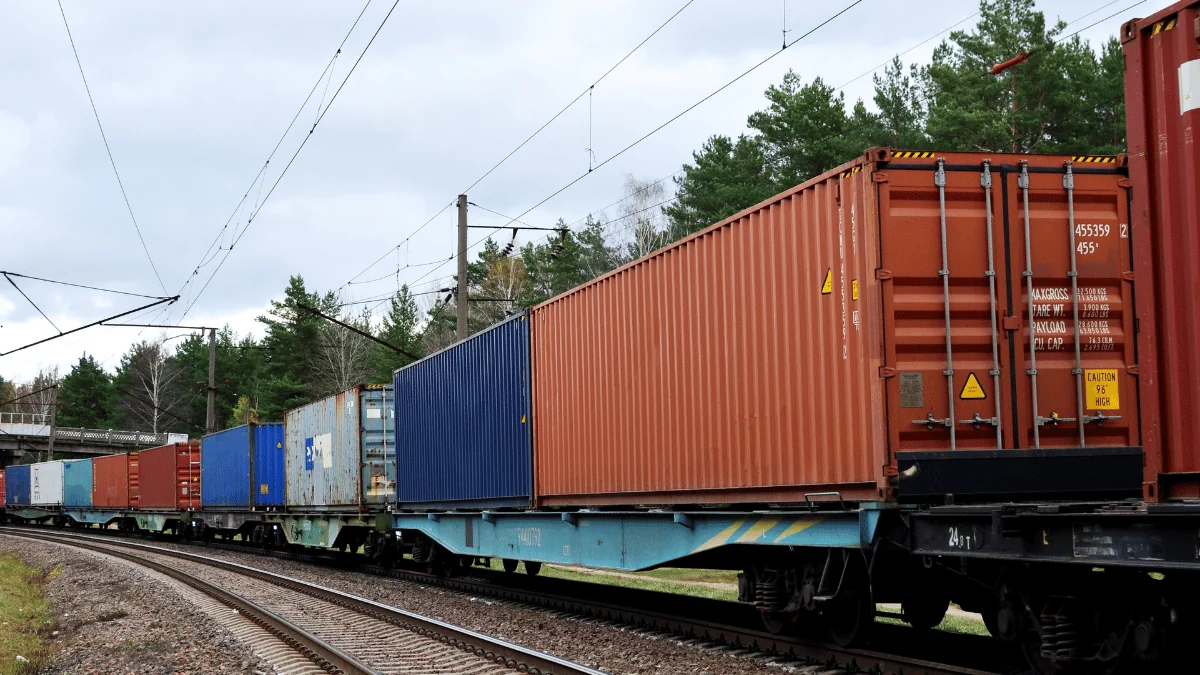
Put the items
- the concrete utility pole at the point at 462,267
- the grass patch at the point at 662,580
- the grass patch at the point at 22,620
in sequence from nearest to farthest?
1. the grass patch at the point at 22,620
2. the grass patch at the point at 662,580
3. the concrete utility pole at the point at 462,267

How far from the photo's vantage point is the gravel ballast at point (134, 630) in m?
10.1

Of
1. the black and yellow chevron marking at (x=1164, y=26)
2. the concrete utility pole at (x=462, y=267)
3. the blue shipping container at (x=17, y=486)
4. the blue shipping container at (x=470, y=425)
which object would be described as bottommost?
the blue shipping container at (x=17, y=486)

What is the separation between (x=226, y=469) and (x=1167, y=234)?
27276mm

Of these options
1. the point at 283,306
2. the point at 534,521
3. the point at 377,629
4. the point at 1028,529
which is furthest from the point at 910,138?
the point at 283,306

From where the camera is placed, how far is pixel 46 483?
5188 cm

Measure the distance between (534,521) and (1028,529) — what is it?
816 centimetres

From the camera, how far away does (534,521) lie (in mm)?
13484

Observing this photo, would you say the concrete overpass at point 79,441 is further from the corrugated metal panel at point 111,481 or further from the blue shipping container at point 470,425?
the blue shipping container at point 470,425

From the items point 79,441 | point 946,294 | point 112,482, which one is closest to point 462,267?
point 946,294

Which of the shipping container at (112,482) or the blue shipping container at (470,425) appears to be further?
the shipping container at (112,482)

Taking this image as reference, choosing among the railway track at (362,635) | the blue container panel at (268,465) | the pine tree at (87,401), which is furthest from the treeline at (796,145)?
the pine tree at (87,401)

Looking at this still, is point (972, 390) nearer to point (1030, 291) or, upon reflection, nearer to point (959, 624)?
point (1030, 291)

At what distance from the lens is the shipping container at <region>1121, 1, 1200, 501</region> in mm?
4953

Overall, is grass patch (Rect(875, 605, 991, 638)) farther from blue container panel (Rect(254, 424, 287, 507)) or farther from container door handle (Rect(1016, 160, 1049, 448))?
blue container panel (Rect(254, 424, 287, 507))
